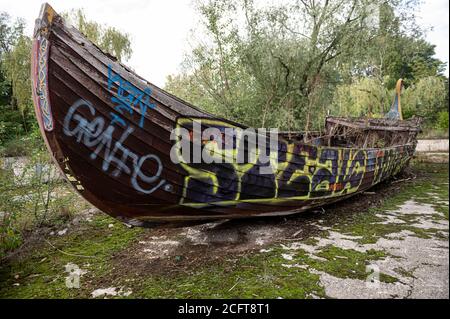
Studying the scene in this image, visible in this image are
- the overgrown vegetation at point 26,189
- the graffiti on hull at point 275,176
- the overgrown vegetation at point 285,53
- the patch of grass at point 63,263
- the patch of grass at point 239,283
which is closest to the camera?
the patch of grass at point 239,283

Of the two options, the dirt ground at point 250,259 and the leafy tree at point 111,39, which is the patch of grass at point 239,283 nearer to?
the dirt ground at point 250,259

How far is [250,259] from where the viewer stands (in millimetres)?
3145

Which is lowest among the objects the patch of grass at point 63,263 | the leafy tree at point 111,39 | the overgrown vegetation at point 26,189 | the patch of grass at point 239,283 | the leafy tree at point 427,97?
the patch of grass at point 63,263

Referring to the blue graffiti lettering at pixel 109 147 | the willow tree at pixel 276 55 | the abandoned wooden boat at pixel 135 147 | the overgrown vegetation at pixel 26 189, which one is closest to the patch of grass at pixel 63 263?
the overgrown vegetation at pixel 26 189

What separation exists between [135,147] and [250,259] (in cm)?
169

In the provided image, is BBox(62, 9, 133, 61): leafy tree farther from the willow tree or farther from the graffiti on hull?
the graffiti on hull

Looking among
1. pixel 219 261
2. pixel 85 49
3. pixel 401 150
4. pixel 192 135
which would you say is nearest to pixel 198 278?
pixel 219 261

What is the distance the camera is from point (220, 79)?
12430 millimetres

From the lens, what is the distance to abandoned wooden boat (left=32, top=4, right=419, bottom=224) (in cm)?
255

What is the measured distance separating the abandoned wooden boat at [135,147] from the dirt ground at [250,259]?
0.47 m

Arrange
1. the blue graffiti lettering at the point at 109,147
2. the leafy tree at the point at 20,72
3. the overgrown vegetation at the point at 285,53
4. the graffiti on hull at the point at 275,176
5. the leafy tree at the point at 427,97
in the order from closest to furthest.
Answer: the blue graffiti lettering at the point at 109,147, the graffiti on hull at the point at 275,176, the overgrown vegetation at the point at 285,53, the leafy tree at the point at 20,72, the leafy tree at the point at 427,97

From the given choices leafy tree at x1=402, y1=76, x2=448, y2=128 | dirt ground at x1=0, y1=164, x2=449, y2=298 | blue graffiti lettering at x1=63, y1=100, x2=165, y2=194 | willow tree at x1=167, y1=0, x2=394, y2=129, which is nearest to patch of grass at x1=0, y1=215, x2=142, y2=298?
dirt ground at x1=0, y1=164, x2=449, y2=298

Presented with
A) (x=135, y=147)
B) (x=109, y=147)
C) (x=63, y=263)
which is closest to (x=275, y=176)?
(x=135, y=147)

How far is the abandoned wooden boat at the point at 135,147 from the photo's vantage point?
2555 mm
